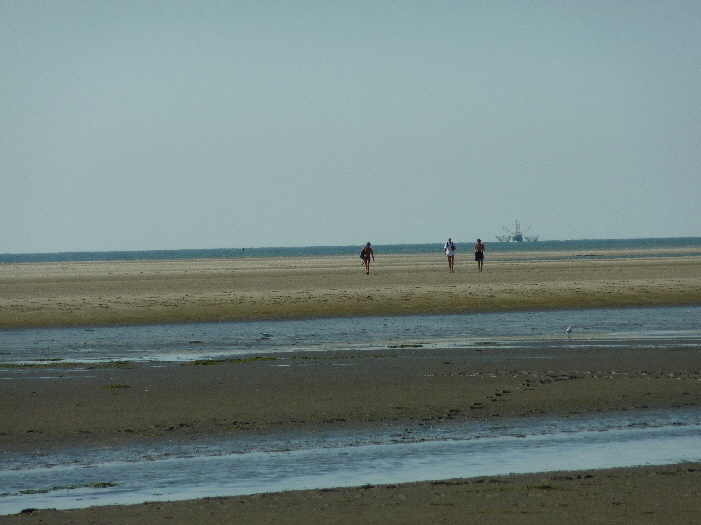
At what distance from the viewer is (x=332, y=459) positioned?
10352 millimetres

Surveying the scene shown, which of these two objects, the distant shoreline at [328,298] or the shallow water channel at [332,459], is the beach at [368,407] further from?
the distant shoreline at [328,298]

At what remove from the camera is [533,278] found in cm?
4712

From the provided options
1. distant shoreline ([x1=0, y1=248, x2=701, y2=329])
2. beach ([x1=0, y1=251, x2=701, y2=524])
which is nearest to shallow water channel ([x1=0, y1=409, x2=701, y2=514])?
beach ([x1=0, y1=251, x2=701, y2=524])

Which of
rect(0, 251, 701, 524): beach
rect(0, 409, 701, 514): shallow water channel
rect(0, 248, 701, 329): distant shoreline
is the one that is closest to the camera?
rect(0, 251, 701, 524): beach

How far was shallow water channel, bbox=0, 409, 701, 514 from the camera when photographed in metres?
9.19

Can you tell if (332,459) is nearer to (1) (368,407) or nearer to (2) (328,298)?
(1) (368,407)

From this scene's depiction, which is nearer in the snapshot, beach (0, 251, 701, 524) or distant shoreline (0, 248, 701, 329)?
beach (0, 251, 701, 524)

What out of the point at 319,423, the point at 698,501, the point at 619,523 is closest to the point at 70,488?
the point at 319,423

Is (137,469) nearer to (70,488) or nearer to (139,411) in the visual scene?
(70,488)

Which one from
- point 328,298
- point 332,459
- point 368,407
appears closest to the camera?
point 332,459

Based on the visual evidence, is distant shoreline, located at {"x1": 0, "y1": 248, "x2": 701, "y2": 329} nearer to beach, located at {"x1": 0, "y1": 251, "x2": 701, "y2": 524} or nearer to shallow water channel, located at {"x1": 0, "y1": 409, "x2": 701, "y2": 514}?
beach, located at {"x1": 0, "y1": 251, "x2": 701, "y2": 524}

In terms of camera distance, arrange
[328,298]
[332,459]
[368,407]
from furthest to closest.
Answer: [328,298] → [368,407] → [332,459]

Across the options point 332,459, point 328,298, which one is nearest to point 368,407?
point 332,459

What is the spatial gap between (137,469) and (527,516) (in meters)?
4.44
